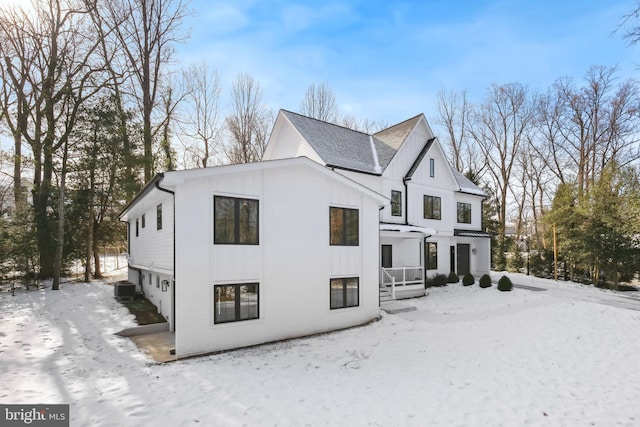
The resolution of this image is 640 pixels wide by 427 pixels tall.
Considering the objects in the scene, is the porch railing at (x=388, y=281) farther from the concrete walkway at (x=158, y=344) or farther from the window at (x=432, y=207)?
the concrete walkway at (x=158, y=344)

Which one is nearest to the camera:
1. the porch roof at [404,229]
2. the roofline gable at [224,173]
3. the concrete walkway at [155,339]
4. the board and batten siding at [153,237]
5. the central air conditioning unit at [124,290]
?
the roofline gable at [224,173]

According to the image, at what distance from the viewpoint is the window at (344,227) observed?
1124cm

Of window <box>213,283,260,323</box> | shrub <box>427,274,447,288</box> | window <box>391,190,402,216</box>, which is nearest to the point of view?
window <box>213,283,260,323</box>

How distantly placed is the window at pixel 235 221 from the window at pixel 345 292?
3487 millimetres

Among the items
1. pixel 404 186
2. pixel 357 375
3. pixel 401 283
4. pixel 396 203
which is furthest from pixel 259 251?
pixel 404 186

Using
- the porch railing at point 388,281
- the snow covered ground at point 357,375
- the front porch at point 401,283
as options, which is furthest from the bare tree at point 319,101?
the snow covered ground at point 357,375

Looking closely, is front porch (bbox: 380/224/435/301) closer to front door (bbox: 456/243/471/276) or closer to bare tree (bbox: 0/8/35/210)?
front door (bbox: 456/243/471/276)

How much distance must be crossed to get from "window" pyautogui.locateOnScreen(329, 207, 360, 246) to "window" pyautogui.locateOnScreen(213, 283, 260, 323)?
10.8 ft

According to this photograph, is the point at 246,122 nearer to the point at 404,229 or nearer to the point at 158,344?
the point at 404,229

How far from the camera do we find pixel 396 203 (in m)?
17.5

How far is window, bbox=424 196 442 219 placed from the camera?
18.7 m

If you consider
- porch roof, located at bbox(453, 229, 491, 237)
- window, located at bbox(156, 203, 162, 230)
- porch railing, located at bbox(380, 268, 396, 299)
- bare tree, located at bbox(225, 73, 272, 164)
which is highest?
bare tree, located at bbox(225, 73, 272, 164)

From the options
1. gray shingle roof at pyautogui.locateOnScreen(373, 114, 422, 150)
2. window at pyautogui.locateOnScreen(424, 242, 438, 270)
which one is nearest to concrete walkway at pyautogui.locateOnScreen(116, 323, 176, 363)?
window at pyautogui.locateOnScreen(424, 242, 438, 270)

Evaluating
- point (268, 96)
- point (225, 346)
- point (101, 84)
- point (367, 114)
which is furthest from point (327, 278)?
point (367, 114)
